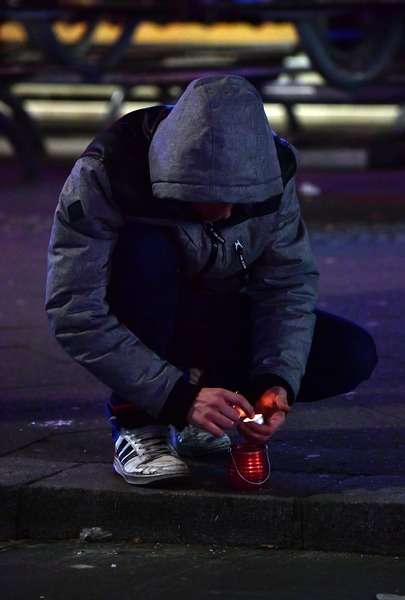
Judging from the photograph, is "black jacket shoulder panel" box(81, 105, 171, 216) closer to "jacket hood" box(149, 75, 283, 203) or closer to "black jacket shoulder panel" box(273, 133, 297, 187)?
"jacket hood" box(149, 75, 283, 203)

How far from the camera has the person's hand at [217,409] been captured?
3.25 meters

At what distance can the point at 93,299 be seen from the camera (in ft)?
10.9

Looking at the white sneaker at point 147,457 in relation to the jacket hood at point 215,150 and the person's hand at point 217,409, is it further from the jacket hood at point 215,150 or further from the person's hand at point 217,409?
the jacket hood at point 215,150

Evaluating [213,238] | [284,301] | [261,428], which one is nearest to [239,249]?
[213,238]

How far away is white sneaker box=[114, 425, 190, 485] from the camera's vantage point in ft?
11.3

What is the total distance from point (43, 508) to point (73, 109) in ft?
35.7

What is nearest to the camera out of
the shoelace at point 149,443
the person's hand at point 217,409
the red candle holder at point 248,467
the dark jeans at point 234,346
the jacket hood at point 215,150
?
the jacket hood at point 215,150

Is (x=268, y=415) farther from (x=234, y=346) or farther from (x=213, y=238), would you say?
(x=213, y=238)

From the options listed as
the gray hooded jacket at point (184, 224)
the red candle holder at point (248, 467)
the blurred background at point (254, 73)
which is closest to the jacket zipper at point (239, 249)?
the gray hooded jacket at point (184, 224)

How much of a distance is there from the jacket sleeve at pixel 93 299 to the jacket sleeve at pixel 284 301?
28 cm

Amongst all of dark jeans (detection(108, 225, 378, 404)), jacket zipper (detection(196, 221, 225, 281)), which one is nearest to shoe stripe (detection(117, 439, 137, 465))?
dark jeans (detection(108, 225, 378, 404))

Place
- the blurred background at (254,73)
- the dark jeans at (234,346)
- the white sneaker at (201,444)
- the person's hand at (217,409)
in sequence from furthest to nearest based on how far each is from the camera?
the blurred background at (254,73), the white sneaker at (201,444), the dark jeans at (234,346), the person's hand at (217,409)

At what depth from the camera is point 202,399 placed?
329cm

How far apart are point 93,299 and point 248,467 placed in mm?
560
